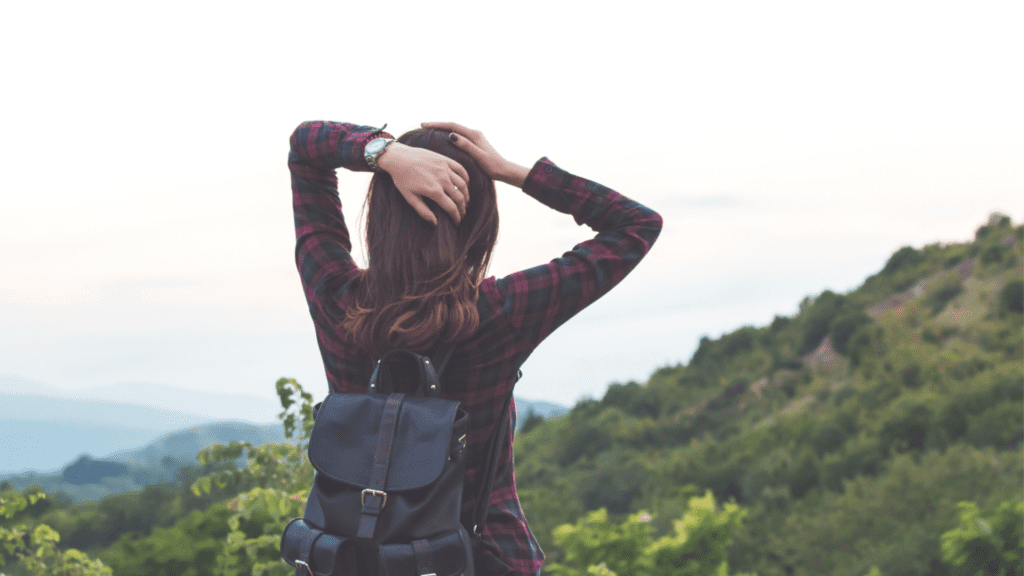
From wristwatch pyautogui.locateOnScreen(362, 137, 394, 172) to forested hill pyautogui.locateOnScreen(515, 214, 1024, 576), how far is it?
420cm

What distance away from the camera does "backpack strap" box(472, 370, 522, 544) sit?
1.49m

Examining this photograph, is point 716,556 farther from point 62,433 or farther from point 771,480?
point 62,433

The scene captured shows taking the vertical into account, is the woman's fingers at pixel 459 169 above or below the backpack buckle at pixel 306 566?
above

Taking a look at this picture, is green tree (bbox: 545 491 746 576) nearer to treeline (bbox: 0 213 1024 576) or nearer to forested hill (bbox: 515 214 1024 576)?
treeline (bbox: 0 213 1024 576)

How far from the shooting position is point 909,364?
31766mm

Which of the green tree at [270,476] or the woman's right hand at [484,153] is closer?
the woman's right hand at [484,153]

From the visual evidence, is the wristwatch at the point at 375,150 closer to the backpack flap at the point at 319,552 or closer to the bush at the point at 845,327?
the backpack flap at the point at 319,552

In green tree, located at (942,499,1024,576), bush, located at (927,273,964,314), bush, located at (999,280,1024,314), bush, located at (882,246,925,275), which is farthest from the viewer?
bush, located at (882,246,925,275)

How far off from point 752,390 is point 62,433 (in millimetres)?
64666

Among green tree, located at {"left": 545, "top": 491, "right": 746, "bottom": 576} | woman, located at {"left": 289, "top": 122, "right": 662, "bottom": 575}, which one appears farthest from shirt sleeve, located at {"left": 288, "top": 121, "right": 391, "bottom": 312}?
Result: green tree, located at {"left": 545, "top": 491, "right": 746, "bottom": 576}

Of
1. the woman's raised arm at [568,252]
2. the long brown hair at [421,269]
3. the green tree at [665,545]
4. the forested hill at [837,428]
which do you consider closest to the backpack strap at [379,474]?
the long brown hair at [421,269]

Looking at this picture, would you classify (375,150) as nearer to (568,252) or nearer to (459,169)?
(459,169)

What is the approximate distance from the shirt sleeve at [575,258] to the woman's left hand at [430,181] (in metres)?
0.17

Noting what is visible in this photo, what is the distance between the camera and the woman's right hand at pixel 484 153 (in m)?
1.50
